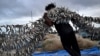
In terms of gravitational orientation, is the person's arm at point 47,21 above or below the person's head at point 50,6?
below

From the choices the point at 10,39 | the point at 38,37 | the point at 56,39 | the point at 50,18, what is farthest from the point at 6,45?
the point at 56,39

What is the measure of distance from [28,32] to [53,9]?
58 centimetres

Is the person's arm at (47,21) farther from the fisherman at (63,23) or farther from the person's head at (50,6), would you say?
the person's head at (50,6)

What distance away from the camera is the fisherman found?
5.00m

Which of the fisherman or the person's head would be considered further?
the person's head

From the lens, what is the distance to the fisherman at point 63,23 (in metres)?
5.00

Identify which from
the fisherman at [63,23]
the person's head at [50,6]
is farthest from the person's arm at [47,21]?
the person's head at [50,6]

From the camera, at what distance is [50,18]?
5062 millimetres

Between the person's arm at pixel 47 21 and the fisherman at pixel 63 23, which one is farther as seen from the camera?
the person's arm at pixel 47 21

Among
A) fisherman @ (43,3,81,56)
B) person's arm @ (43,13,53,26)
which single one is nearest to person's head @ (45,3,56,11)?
fisherman @ (43,3,81,56)

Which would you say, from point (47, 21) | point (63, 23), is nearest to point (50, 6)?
point (47, 21)

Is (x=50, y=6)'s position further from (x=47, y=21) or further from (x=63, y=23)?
(x=63, y=23)

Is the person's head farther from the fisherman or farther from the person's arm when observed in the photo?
the person's arm

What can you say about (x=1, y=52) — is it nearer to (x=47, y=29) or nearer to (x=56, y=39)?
(x=47, y=29)
